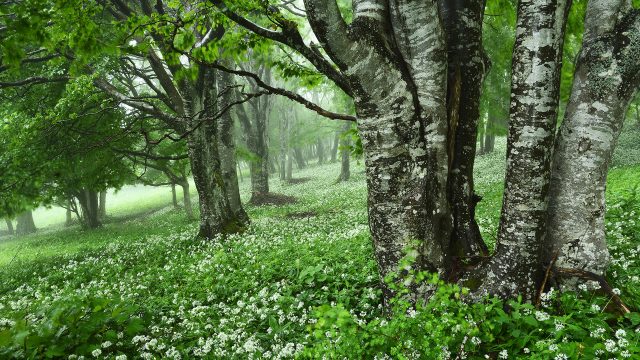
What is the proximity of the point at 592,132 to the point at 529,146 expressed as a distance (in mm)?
860

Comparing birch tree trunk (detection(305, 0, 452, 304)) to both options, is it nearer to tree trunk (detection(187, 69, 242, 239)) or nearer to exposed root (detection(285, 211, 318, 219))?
tree trunk (detection(187, 69, 242, 239))

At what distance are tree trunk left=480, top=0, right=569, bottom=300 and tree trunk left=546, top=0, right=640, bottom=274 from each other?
0.48 m

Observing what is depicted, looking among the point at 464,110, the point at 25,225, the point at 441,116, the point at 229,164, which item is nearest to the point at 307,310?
the point at 441,116

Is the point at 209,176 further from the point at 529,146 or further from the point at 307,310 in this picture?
the point at 529,146

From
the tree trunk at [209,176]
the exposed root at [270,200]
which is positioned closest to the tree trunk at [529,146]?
the tree trunk at [209,176]

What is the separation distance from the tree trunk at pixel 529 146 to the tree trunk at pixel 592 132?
1.58 ft

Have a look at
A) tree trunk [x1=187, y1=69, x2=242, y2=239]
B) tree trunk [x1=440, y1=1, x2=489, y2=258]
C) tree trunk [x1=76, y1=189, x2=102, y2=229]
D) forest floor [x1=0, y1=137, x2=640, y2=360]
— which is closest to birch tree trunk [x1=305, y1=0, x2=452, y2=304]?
tree trunk [x1=440, y1=1, x2=489, y2=258]

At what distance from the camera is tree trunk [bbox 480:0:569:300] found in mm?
3719

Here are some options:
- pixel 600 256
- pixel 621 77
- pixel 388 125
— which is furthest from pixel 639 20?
pixel 388 125

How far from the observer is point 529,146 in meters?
3.83

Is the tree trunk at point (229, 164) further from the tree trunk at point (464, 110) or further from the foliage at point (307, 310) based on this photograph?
the tree trunk at point (464, 110)

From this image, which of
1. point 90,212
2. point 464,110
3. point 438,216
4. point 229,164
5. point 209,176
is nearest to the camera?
point 438,216

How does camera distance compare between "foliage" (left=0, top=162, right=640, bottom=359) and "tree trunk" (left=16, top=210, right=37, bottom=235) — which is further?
"tree trunk" (left=16, top=210, right=37, bottom=235)

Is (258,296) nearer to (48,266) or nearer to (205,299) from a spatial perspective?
(205,299)
